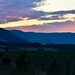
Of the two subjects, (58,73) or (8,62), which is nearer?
(58,73)

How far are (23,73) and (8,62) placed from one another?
7.47 m

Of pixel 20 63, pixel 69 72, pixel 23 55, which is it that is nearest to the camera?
pixel 69 72

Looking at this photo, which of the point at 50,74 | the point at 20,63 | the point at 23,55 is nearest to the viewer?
the point at 50,74

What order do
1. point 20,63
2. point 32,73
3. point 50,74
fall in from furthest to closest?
point 20,63 < point 50,74 < point 32,73

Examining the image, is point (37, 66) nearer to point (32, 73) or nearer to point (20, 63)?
point (32, 73)

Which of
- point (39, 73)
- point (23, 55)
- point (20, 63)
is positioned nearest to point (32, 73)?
point (39, 73)

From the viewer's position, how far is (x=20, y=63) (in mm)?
27984

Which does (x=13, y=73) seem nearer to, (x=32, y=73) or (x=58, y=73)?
(x=32, y=73)

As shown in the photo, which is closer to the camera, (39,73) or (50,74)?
(39,73)

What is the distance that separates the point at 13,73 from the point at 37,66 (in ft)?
Answer: 5.68

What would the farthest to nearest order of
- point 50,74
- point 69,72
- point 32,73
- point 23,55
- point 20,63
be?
point 23,55, point 20,63, point 50,74, point 32,73, point 69,72

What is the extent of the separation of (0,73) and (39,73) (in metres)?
2.54

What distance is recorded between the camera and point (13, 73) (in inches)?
871

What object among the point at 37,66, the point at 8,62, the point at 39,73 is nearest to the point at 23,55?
the point at 8,62
